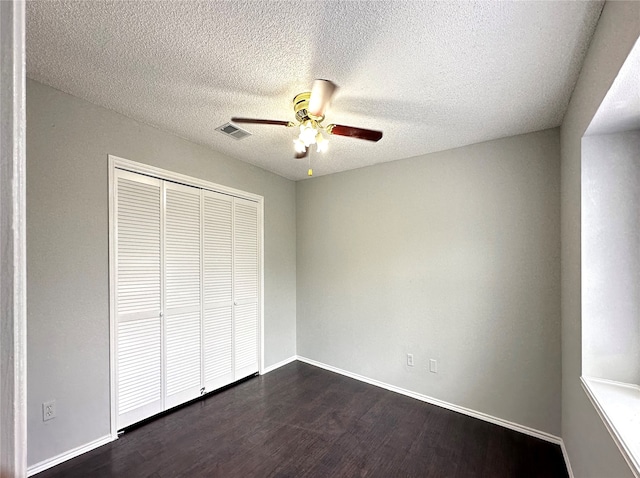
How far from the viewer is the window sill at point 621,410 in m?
1.15

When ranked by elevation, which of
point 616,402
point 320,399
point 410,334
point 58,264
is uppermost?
point 58,264

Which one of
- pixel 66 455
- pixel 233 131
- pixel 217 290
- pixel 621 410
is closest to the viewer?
pixel 621 410

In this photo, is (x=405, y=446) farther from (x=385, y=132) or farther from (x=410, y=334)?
(x=385, y=132)

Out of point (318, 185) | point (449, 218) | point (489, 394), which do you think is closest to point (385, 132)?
point (449, 218)

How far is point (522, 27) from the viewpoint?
55.5 inches

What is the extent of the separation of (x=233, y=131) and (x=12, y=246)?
250cm

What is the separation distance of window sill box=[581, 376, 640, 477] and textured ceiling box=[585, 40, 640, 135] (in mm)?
1378

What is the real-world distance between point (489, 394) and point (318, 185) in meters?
2.89

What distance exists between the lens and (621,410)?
137cm

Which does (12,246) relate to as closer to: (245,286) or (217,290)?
(217,290)

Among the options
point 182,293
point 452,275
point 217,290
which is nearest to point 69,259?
point 182,293

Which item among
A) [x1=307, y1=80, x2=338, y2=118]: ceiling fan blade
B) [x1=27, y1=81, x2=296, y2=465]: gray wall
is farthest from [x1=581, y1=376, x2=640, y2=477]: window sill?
[x1=27, y1=81, x2=296, y2=465]: gray wall

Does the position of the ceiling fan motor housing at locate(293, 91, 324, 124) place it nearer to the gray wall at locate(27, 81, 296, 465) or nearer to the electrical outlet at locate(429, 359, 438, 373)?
the gray wall at locate(27, 81, 296, 465)

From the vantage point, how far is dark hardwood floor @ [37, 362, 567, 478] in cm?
198
